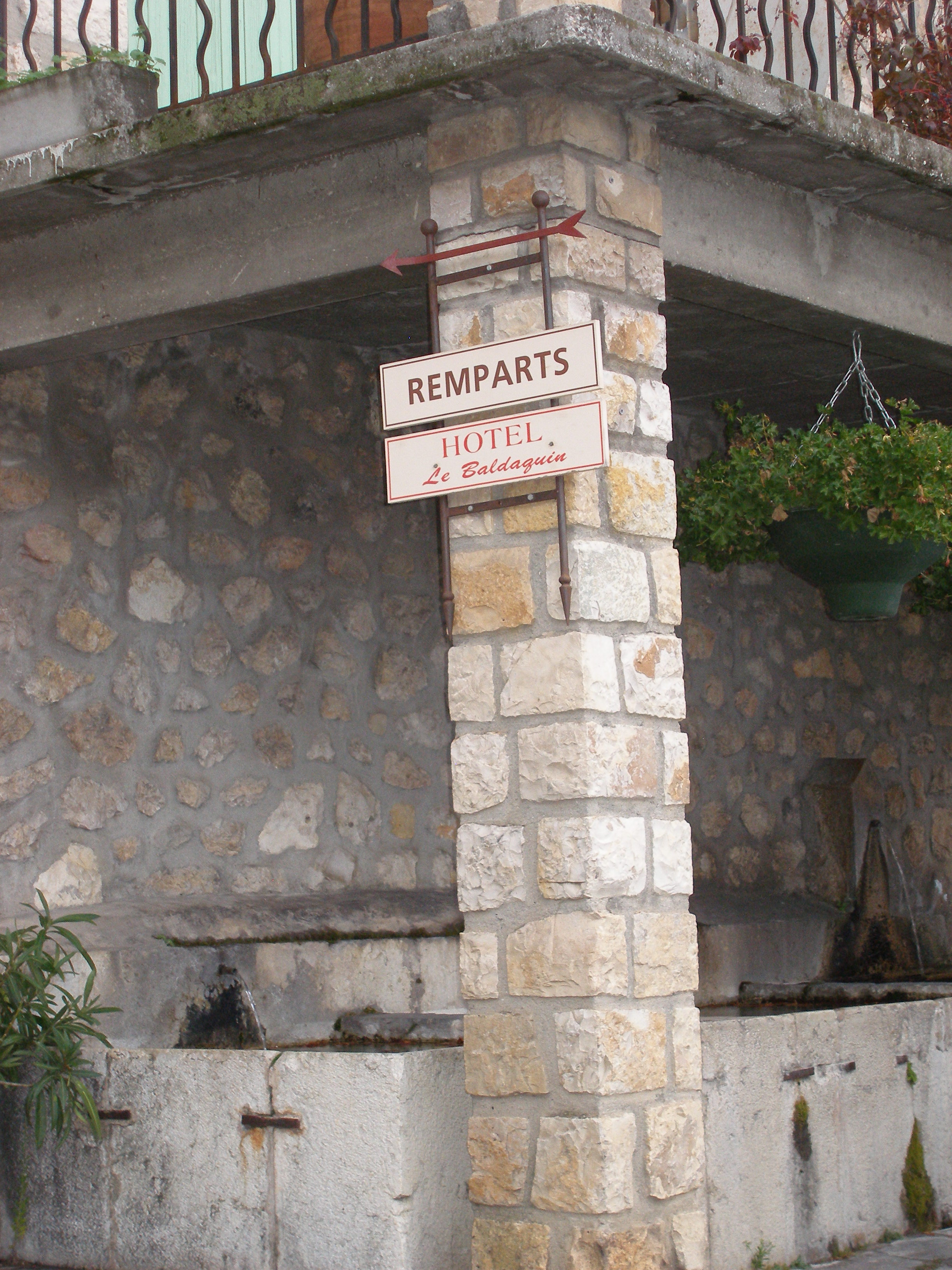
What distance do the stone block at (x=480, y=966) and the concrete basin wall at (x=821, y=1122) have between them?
0.69 m

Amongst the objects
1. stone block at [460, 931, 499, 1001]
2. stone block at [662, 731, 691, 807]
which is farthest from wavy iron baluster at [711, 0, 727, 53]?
stone block at [460, 931, 499, 1001]

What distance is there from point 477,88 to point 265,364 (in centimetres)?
223

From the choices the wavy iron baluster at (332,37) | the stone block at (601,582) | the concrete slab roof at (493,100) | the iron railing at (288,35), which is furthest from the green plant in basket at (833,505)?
the wavy iron baluster at (332,37)

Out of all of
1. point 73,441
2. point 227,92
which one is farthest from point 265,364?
point 227,92

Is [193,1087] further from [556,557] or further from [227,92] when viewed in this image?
[227,92]

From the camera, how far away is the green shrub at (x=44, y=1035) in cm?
438

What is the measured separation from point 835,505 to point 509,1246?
2299mm

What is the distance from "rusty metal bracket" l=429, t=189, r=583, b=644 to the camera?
3811mm

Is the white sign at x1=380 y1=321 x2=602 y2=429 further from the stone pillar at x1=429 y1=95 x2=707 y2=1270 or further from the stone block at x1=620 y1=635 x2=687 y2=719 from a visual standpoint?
the stone block at x1=620 y1=635 x2=687 y2=719

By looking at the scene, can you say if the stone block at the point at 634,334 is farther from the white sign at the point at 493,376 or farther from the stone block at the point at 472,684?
the stone block at the point at 472,684

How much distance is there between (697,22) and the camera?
595 centimetres

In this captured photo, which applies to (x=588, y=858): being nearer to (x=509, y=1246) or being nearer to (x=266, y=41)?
(x=509, y=1246)

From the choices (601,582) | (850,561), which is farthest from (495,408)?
(850,561)

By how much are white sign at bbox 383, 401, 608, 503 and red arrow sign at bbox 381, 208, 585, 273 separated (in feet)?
1.31
